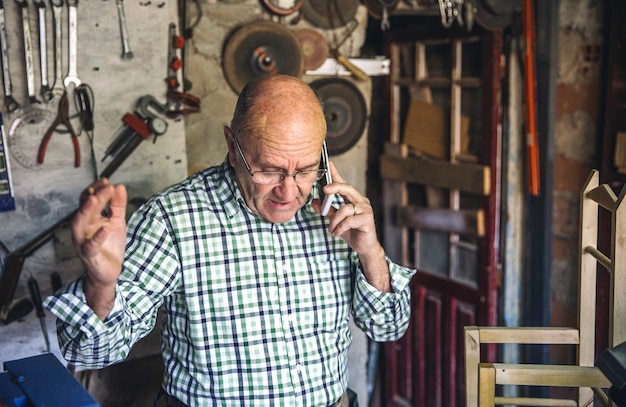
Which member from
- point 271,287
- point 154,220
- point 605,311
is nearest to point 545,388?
point 605,311

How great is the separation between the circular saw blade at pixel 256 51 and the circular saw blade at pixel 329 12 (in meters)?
0.18

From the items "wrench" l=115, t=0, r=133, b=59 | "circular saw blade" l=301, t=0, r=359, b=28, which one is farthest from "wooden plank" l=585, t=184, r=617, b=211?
"circular saw blade" l=301, t=0, r=359, b=28

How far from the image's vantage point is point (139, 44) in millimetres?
A: 2650

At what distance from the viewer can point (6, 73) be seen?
7.92 feet

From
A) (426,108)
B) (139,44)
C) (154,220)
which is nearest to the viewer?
(154,220)

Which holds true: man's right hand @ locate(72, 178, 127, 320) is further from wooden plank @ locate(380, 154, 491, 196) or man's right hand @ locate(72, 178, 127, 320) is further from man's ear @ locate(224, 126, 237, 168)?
wooden plank @ locate(380, 154, 491, 196)

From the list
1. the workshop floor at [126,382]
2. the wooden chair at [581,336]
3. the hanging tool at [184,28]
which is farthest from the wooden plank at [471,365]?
the hanging tool at [184,28]

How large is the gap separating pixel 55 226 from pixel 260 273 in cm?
96

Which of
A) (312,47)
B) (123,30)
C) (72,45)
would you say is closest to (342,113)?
A: (312,47)

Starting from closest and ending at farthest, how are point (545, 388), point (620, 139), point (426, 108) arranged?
point (620, 139), point (545, 388), point (426, 108)

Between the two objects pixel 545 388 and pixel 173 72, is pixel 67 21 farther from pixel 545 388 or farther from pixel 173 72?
pixel 545 388

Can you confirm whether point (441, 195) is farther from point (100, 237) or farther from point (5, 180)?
point (100, 237)

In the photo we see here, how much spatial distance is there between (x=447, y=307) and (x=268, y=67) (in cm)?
155

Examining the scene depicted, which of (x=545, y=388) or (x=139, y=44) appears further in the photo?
→ (x=545, y=388)
